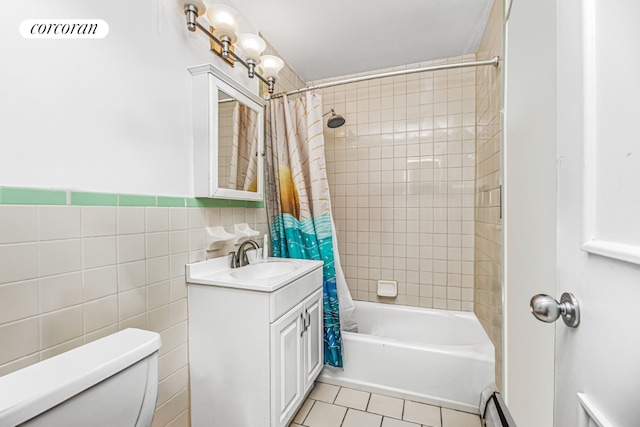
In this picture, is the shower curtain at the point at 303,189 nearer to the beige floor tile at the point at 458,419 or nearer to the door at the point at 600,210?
the beige floor tile at the point at 458,419

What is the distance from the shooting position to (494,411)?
4.15 ft

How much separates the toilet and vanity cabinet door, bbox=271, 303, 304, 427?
0.51 meters

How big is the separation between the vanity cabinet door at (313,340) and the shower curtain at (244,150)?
2.62ft

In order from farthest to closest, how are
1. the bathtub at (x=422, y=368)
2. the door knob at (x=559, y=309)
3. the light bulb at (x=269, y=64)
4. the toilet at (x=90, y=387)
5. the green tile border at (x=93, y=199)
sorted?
the light bulb at (x=269, y=64)
the bathtub at (x=422, y=368)
the green tile border at (x=93, y=199)
the toilet at (x=90, y=387)
the door knob at (x=559, y=309)

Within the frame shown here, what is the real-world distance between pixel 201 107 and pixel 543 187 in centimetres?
145

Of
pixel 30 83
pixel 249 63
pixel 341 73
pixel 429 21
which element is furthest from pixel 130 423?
pixel 341 73

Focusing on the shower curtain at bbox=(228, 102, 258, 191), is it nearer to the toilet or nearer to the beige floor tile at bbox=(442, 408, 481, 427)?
the toilet

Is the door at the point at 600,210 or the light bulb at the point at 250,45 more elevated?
the light bulb at the point at 250,45

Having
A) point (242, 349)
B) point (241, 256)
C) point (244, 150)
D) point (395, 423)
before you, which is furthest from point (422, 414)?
point (244, 150)

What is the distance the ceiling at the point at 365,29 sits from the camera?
5.53 feet

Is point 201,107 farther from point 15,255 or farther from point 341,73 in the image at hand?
point 341,73

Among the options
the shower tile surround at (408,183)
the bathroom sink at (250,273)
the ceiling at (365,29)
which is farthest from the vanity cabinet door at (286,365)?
the ceiling at (365,29)

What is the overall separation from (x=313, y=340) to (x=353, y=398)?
0.47 m

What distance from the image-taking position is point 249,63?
5.22 feet
